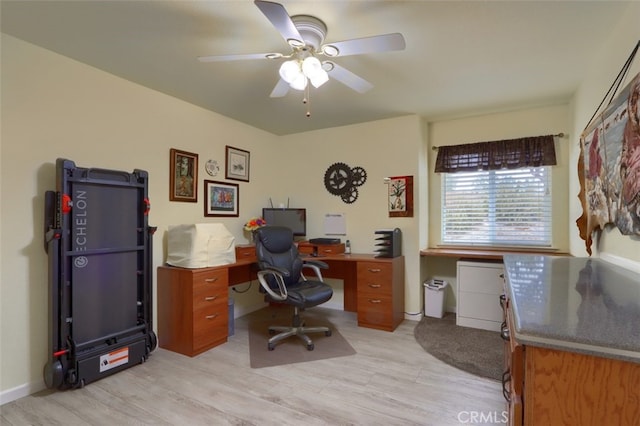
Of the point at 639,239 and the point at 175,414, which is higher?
the point at 639,239

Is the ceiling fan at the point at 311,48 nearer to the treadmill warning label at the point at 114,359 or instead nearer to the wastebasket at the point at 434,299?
the treadmill warning label at the point at 114,359

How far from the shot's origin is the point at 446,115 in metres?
3.62

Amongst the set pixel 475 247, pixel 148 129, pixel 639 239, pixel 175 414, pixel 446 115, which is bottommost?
pixel 175 414

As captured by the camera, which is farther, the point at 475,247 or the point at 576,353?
the point at 475,247

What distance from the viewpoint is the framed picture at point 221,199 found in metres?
3.40

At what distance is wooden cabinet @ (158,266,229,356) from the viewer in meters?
2.65

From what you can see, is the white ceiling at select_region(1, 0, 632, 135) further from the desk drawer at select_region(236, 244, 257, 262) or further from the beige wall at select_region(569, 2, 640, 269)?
the desk drawer at select_region(236, 244, 257, 262)

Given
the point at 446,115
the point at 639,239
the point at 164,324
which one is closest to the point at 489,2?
the point at 639,239

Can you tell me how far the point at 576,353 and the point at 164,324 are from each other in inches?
118

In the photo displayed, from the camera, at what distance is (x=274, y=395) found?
81.7 inches

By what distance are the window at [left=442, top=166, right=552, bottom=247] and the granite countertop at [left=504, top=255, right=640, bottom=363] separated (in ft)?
6.17

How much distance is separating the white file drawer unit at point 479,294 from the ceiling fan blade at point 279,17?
2874 millimetres

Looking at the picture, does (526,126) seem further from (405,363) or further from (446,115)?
(405,363)

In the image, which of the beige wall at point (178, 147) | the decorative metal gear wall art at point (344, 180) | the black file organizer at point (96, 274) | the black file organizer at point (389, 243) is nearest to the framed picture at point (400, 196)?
the beige wall at point (178, 147)
